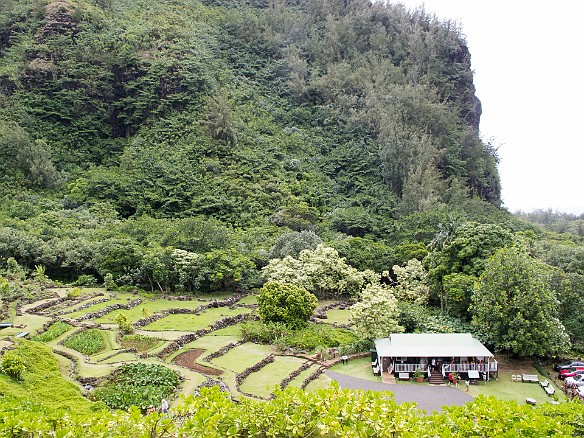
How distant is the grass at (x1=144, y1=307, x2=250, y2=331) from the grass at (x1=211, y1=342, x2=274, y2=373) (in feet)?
13.1

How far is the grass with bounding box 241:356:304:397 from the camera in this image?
76.1 feet

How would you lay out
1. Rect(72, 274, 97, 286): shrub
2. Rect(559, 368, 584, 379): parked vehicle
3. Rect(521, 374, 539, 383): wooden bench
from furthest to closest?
Rect(72, 274, 97, 286): shrub
Rect(559, 368, 584, 379): parked vehicle
Rect(521, 374, 539, 383): wooden bench

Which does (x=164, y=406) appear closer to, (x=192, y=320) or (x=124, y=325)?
(x=124, y=325)

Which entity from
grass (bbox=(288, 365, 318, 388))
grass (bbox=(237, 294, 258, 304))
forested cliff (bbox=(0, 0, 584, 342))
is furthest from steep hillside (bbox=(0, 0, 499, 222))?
grass (bbox=(288, 365, 318, 388))

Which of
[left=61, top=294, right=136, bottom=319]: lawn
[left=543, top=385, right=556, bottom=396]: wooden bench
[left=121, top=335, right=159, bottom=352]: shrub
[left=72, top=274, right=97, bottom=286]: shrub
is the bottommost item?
[left=543, top=385, right=556, bottom=396]: wooden bench

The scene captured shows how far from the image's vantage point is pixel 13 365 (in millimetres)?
18438

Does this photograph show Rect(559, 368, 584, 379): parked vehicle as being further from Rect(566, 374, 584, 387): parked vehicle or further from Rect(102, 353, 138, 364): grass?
Rect(102, 353, 138, 364): grass

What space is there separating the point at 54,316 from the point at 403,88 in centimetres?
6346

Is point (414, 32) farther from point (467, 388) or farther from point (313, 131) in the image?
point (467, 388)

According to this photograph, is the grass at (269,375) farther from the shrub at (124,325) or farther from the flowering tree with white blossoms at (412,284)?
the flowering tree with white blossoms at (412,284)

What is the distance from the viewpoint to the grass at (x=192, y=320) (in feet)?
101

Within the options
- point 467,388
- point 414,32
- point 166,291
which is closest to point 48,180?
point 166,291

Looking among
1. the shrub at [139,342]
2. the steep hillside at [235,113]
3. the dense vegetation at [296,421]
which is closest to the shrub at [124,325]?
the shrub at [139,342]

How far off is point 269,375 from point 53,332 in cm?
1204
